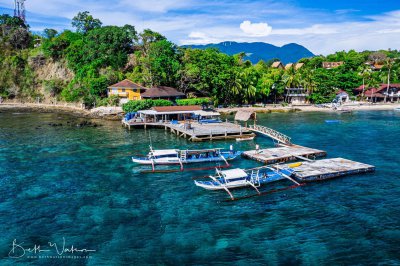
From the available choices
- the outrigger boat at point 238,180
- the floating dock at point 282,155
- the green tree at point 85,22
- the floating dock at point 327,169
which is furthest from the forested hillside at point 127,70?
the outrigger boat at point 238,180

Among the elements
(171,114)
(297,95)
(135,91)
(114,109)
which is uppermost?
(135,91)

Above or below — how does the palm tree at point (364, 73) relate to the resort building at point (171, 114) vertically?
above

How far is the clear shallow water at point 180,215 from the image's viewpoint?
24078mm

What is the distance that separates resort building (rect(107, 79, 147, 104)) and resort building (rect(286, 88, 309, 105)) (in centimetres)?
4973

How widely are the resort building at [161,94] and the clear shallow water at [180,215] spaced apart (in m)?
36.9

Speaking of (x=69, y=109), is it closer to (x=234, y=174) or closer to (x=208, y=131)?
(x=208, y=131)

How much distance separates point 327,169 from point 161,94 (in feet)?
177

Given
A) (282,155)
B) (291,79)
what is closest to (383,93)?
(291,79)

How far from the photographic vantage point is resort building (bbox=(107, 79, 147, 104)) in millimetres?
91750

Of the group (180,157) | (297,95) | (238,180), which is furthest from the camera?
(297,95)

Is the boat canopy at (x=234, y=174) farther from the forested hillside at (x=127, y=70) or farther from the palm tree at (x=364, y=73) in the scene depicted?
the palm tree at (x=364, y=73)

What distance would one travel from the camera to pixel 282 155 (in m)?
46.4

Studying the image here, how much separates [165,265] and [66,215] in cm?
1163

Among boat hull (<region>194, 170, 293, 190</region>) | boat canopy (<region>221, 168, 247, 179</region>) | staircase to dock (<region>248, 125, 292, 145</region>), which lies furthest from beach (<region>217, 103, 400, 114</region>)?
boat canopy (<region>221, 168, 247, 179</region>)
